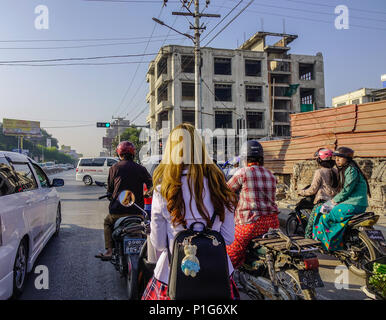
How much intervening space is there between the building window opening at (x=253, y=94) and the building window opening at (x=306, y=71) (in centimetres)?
857

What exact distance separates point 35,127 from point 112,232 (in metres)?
80.7

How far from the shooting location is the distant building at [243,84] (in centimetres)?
3731

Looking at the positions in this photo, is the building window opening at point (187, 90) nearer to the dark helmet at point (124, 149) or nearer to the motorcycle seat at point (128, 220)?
the dark helmet at point (124, 149)

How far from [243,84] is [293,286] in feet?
125

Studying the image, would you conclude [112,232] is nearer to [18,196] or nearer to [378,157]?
[18,196]

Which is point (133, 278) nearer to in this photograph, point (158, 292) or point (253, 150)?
point (158, 292)

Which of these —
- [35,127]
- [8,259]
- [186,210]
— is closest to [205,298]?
[186,210]

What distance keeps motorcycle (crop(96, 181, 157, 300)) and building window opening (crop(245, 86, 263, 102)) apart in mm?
38183

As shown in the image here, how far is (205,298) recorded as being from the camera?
5.68 ft

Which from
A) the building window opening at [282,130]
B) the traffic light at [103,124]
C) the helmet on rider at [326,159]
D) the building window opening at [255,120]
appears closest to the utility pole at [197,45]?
the helmet on rider at [326,159]

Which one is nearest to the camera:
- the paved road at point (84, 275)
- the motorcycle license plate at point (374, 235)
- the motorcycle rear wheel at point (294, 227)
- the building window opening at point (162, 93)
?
the paved road at point (84, 275)

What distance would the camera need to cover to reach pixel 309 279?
262 cm

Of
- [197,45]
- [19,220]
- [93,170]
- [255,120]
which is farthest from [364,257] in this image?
[255,120]
